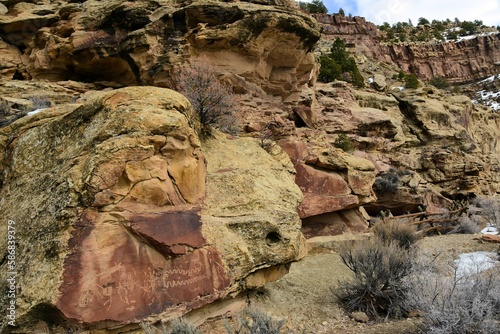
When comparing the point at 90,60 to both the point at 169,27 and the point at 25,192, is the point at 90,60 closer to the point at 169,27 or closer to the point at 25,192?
the point at 169,27

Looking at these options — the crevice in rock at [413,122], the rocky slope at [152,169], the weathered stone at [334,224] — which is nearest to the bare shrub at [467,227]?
the weathered stone at [334,224]

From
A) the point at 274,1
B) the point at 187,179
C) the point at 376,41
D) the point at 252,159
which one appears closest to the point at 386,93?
the point at 274,1

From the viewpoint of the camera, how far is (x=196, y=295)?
461cm

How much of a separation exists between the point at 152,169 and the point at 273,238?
2.27 m

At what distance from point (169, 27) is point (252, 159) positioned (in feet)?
30.1

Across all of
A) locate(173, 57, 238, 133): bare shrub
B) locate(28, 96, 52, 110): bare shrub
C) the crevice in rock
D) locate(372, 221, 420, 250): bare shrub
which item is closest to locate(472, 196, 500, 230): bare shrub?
the crevice in rock

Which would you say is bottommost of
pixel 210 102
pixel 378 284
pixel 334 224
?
pixel 334 224

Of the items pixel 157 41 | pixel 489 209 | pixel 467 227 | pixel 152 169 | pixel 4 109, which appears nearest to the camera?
pixel 152 169

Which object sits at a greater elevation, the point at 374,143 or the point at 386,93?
the point at 386,93

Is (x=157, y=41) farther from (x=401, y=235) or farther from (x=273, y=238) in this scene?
(x=401, y=235)

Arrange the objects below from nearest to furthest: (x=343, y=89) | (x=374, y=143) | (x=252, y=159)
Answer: (x=252, y=159) < (x=374, y=143) < (x=343, y=89)

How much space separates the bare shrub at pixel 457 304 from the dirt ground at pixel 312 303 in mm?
454

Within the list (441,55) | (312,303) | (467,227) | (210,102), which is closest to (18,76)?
(210,102)

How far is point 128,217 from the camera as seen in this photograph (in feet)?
14.4
